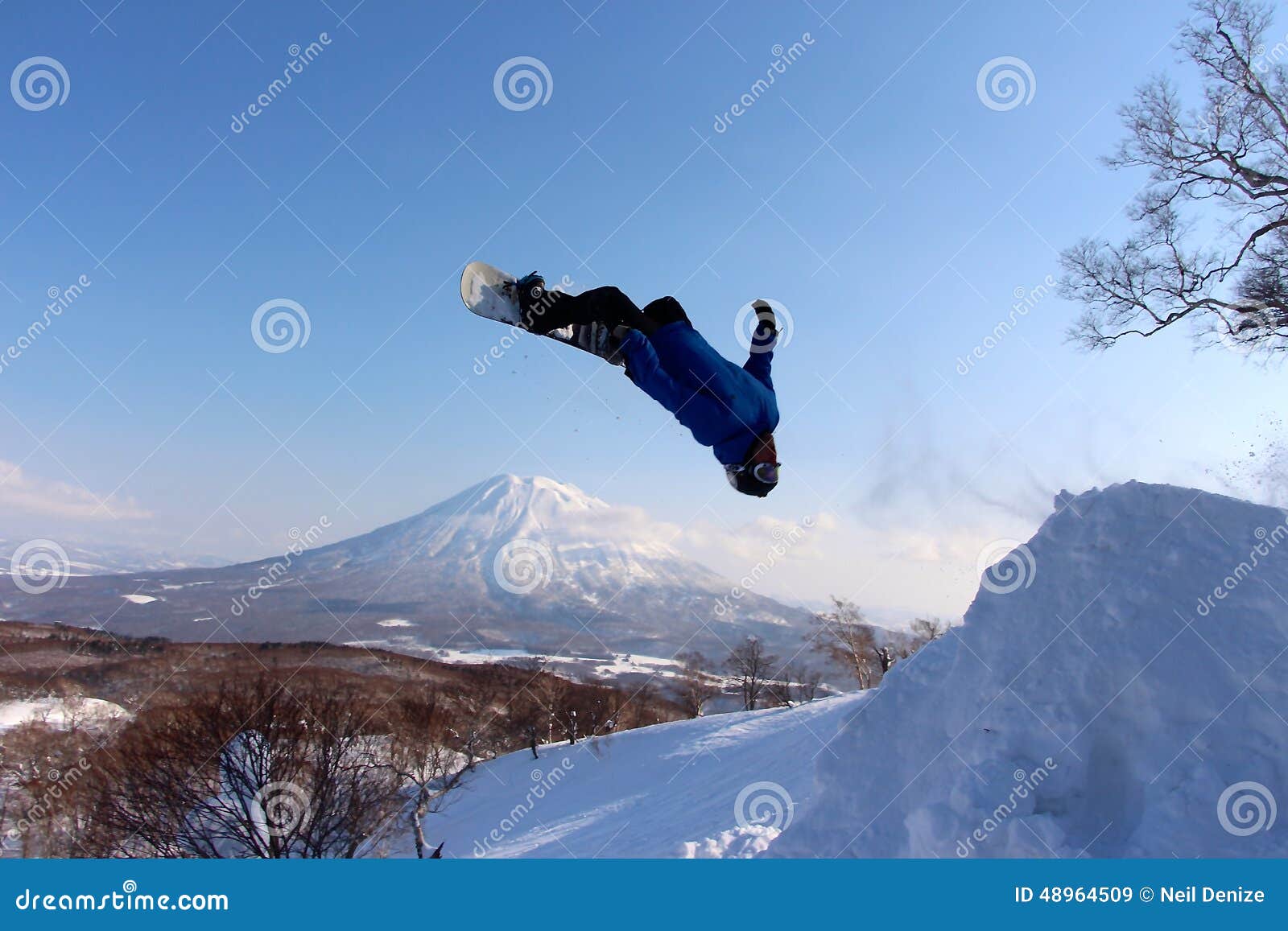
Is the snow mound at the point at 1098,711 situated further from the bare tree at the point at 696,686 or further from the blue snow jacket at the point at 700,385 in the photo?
the bare tree at the point at 696,686

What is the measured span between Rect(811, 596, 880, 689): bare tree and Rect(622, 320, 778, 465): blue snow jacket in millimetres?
34188

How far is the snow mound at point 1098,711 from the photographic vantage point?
511 centimetres

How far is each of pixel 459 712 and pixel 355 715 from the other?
3180 centimetres

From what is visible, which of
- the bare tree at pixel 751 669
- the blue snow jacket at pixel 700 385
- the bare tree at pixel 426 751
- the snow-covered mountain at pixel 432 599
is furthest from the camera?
the snow-covered mountain at pixel 432 599

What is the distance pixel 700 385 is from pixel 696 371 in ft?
0.35

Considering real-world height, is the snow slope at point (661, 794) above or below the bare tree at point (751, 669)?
below

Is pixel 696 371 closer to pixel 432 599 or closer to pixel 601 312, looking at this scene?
pixel 601 312

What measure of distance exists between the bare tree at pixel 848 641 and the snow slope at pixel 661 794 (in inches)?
423

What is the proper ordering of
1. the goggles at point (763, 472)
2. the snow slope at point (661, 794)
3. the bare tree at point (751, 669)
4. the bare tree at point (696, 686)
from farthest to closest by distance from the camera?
the bare tree at point (696, 686), the bare tree at point (751, 669), the snow slope at point (661, 794), the goggles at point (763, 472)

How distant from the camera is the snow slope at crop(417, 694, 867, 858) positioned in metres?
14.0

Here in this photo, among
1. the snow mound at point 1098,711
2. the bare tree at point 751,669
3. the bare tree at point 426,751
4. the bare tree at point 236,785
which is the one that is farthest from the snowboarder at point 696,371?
the bare tree at point 751,669

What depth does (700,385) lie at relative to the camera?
15.7ft

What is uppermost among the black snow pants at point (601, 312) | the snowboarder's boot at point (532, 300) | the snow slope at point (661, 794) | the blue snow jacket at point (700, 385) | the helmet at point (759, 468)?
the snowboarder's boot at point (532, 300)

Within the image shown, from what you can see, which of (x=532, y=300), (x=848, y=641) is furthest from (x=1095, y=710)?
(x=848, y=641)
